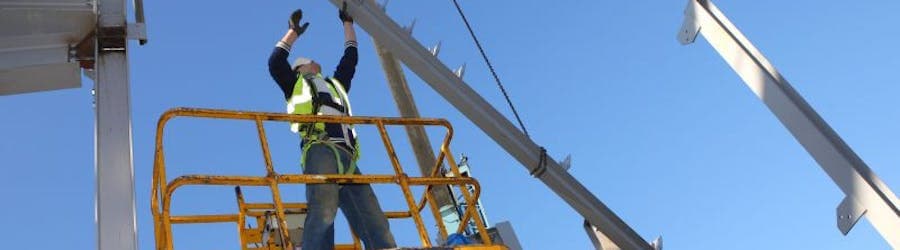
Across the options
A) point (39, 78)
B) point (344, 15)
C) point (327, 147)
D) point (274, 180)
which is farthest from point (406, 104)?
point (274, 180)

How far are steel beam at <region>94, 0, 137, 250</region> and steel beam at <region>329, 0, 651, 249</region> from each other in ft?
6.27

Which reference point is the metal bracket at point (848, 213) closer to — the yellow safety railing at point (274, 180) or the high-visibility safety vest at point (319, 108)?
the yellow safety railing at point (274, 180)

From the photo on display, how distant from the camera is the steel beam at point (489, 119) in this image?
7.44 m

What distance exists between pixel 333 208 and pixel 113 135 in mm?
1386

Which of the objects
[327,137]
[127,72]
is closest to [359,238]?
[327,137]

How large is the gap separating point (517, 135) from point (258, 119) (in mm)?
3406

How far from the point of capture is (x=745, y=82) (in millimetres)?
6523

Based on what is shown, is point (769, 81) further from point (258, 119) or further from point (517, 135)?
point (258, 119)

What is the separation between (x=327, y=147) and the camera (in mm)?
5367

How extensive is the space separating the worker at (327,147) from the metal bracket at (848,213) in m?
2.97

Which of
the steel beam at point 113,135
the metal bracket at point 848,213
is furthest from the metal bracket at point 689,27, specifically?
the steel beam at point 113,135

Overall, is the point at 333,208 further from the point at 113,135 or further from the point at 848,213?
the point at 848,213

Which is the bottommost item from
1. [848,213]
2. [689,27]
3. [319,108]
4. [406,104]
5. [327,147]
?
[848,213]

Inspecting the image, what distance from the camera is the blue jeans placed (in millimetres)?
4938
